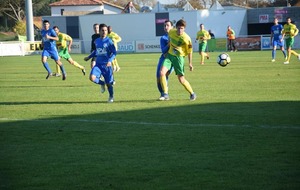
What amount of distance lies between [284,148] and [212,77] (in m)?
14.3

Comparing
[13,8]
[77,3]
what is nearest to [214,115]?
[13,8]

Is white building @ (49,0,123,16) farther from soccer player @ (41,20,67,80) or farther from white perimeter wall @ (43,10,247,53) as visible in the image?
soccer player @ (41,20,67,80)

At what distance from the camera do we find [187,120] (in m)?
11.3

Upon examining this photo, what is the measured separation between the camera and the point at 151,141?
916 cm

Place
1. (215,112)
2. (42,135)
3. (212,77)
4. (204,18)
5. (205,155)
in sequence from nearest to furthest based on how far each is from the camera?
(205,155) < (42,135) < (215,112) < (212,77) < (204,18)

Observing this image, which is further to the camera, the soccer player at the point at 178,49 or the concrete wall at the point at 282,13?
the concrete wall at the point at 282,13

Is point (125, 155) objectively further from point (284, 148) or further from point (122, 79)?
point (122, 79)

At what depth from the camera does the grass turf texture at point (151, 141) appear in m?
6.82

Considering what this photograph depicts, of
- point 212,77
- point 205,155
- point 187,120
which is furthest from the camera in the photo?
point 212,77

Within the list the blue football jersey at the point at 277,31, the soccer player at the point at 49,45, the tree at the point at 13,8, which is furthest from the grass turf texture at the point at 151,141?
the tree at the point at 13,8

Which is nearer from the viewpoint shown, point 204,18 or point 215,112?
point 215,112

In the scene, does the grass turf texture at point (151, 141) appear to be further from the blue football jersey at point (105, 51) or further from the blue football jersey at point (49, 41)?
the blue football jersey at point (49, 41)

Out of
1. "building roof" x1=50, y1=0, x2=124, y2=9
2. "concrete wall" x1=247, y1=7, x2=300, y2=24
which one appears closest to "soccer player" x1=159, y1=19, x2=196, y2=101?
"concrete wall" x1=247, y1=7, x2=300, y2=24

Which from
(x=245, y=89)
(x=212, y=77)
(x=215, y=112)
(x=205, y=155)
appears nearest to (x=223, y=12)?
(x=212, y=77)
